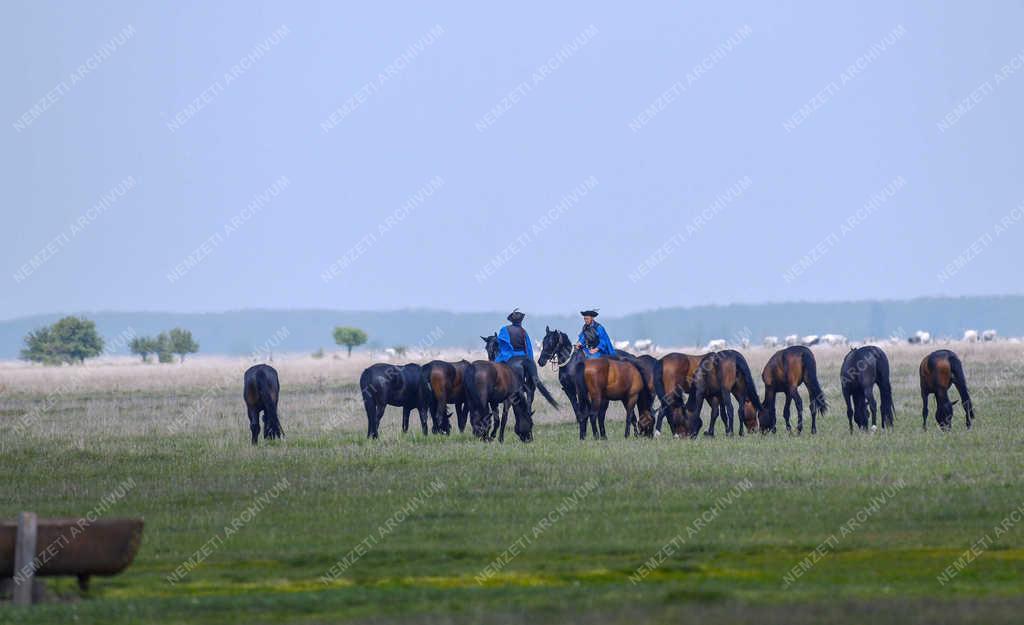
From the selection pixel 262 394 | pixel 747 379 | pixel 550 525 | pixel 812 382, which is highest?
pixel 262 394

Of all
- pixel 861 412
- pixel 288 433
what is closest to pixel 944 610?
pixel 861 412

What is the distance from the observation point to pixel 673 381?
28812 millimetres

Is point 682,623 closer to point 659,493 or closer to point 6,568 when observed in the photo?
point 6,568

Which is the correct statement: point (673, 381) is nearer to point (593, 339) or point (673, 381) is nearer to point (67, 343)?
point (593, 339)

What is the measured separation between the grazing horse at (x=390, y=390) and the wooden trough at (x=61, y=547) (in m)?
16.0

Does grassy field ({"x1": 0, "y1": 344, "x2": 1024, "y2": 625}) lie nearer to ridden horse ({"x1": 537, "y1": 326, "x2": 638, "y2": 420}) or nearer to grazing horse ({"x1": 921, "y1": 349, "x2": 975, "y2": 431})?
grazing horse ({"x1": 921, "y1": 349, "x2": 975, "y2": 431})

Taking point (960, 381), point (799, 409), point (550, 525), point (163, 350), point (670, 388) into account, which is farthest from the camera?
point (163, 350)

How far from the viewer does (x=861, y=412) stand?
91.4 feet

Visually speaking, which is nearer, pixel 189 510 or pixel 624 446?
pixel 189 510

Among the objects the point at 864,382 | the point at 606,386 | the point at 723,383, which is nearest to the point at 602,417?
the point at 606,386

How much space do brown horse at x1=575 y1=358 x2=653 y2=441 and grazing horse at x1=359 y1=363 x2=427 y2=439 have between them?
2875 mm

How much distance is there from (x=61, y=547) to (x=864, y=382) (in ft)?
58.4

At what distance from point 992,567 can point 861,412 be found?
1425 cm

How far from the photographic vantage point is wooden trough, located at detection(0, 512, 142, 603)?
12.8m
